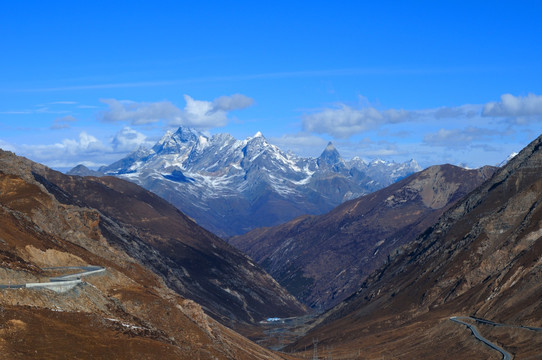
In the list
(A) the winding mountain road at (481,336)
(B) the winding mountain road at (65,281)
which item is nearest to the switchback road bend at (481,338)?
(A) the winding mountain road at (481,336)

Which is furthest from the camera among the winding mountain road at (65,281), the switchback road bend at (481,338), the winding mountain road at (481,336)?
the winding mountain road at (481,336)

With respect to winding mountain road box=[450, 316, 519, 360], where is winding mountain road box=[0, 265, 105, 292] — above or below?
above

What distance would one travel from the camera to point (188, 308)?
390ft

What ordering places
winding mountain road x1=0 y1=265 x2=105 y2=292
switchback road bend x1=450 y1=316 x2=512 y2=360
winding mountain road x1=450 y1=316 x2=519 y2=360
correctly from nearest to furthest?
winding mountain road x1=0 y1=265 x2=105 y2=292
switchback road bend x1=450 y1=316 x2=512 y2=360
winding mountain road x1=450 y1=316 x2=519 y2=360

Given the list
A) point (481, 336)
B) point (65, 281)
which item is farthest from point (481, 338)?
point (65, 281)

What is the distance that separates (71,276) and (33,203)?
2018 inches

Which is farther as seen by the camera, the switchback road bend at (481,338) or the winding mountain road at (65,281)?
the switchback road bend at (481,338)

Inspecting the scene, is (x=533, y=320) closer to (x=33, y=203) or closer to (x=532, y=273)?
(x=532, y=273)

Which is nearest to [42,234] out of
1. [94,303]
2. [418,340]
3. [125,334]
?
[94,303]

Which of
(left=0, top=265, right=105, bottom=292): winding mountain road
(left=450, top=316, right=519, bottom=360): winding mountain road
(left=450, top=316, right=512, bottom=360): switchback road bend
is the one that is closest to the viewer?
(left=0, top=265, right=105, bottom=292): winding mountain road

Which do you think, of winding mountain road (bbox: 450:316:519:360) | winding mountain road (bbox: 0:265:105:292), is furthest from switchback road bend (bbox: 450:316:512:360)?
winding mountain road (bbox: 0:265:105:292)

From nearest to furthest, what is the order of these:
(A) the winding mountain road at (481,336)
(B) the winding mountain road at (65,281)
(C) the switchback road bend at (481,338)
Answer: (B) the winding mountain road at (65,281) → (C) the switchback road bend at (481,338) → (A) the winding mountain road at (481,336)

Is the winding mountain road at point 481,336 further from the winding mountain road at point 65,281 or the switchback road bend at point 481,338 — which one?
the winding mountain road at point 65,281

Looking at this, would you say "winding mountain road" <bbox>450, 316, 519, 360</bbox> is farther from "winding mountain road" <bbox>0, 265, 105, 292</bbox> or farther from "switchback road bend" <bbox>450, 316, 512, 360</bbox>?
"winding mountain road" <bbox>0, 265, 105, 292</bbox>
